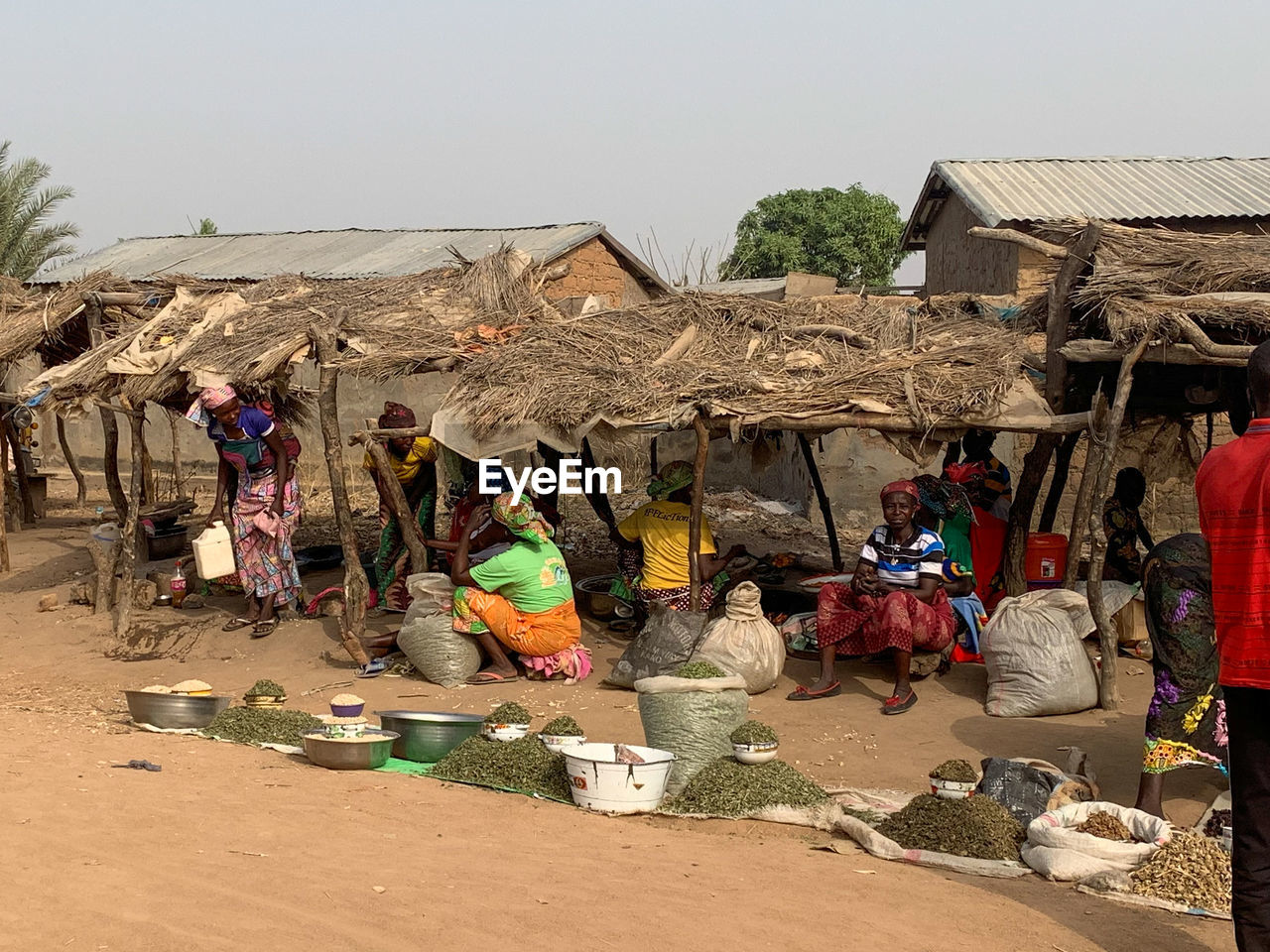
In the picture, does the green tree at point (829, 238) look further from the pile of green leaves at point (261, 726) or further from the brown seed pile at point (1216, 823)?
the brown seed pile at point (1216, 823)

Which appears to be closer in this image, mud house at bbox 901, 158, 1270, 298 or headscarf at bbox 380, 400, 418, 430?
headscarf at bbox 380, 400, 418, 430

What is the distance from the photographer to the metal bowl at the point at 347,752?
21.0 ft

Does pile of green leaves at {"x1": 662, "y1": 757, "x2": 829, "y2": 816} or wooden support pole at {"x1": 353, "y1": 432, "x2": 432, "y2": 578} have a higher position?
wooden support pole at {"x1": 353, "y1": 432, "x2": 432, "y2": 578}

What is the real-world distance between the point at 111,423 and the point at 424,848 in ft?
Answer: 29.2

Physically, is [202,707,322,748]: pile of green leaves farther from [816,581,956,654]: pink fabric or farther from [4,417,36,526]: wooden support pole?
[4,417,36,526]: wooden support pole

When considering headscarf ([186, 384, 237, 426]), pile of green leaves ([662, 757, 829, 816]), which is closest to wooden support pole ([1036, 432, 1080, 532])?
pile of green leaves ([662, 757, 829, 816])

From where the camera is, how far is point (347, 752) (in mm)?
6391

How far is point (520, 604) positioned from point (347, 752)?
2.13m

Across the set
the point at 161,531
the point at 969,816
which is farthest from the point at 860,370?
the point at 161,531

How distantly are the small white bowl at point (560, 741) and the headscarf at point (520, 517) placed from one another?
2.27 meters

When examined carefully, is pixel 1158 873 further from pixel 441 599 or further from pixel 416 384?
pixel 416 384

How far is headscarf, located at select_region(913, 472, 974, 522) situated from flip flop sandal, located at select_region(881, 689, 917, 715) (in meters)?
1.90

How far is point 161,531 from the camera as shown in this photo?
40.7 ft

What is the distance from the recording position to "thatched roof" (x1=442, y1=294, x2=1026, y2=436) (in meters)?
8.23
